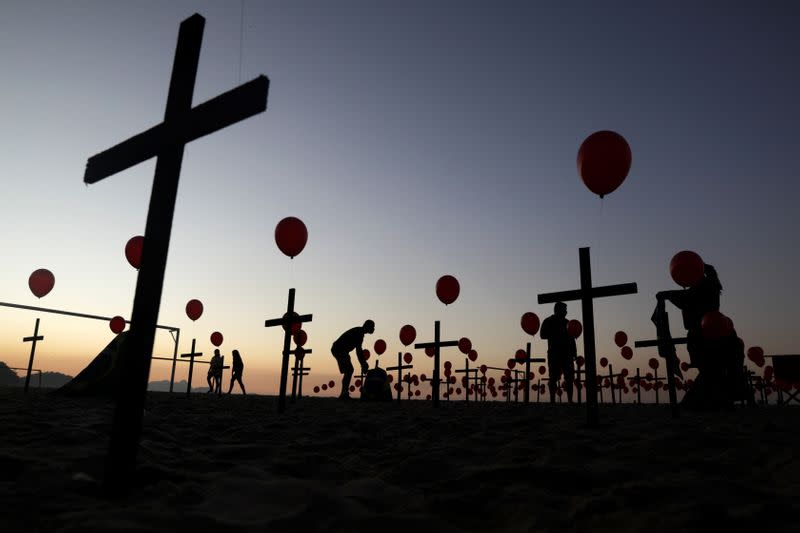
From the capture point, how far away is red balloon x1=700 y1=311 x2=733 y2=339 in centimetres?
755

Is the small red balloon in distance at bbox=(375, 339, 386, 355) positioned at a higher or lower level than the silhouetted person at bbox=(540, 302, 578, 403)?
higher

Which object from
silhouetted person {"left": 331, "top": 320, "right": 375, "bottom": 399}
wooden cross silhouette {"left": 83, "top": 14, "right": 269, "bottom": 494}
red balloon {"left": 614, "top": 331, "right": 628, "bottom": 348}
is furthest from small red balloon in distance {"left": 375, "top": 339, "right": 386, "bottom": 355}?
wooden cross silhouette {"left": 83, "top": 14, "right": 269, "bottom": 494}

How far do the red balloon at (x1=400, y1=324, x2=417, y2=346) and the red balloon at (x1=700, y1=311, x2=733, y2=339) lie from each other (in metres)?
8.07

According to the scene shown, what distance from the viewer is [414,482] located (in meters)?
2.51

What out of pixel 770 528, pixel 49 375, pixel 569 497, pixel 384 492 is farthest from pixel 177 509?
A: pixel 49 375

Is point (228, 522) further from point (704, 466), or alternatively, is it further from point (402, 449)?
point (704, 466)

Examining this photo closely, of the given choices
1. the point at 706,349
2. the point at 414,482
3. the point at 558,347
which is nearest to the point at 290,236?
the point at 414,482

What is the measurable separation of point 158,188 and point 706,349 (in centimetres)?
862

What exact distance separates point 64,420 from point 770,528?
5.05 meters

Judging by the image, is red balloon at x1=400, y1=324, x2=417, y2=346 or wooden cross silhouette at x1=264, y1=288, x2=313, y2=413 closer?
wooden cross silhouette at x1=264, y1=288, x2=313, y2=413

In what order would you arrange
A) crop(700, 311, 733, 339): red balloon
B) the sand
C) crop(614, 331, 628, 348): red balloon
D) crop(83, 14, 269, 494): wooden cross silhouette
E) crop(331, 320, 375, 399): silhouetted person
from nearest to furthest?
the sand
crop(83, 14, 269, 494): wooden cross silhouette
crop(700, 311, 733, 339): red balloon
crop(331, 320, 375, 399): silhouetted person
crop(614, 331, 628, 348): red balloon

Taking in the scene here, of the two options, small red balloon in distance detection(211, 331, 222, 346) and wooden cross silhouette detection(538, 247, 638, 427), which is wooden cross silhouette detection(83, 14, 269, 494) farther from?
small red balloon in distance detection(211, 331, 222, 346)

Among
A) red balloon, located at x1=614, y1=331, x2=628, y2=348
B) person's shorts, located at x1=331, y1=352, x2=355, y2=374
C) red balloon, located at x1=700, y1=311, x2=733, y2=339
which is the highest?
A: red balloon, located at x1=614, y1=331, x2=628, y2=348

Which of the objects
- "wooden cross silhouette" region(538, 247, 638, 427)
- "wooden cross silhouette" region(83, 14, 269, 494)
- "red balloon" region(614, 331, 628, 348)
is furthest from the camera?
"red balloon" region(614, 331, 628, 348)
